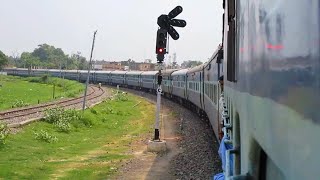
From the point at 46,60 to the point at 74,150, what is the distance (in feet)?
571

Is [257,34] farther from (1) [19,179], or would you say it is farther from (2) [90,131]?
(2) [90,131]

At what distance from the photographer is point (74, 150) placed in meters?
14.3

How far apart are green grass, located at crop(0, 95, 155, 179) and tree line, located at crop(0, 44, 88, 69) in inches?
3358

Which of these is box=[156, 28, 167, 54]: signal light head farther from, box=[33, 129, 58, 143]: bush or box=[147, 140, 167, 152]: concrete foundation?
box=[33, 129, 58, 143]: bush

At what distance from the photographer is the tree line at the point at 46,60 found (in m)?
142

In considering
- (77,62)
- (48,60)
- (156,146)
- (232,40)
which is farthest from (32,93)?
(48,60)

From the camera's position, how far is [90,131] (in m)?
20.0

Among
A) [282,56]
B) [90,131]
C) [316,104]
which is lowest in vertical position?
[90,131]

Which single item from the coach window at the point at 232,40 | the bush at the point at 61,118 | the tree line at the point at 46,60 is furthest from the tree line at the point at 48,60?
the coach window at the point at 232,40

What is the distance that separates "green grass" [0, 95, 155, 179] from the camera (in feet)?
35.0

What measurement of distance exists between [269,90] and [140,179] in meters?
8.64

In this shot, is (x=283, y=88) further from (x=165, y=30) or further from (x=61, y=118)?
(x=61, y=118)

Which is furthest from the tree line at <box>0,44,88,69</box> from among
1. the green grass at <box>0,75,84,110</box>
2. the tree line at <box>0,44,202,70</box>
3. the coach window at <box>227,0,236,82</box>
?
the coach window at <box>227,0,236,82</box>

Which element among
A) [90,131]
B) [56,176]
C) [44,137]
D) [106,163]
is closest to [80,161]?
[106,163]
